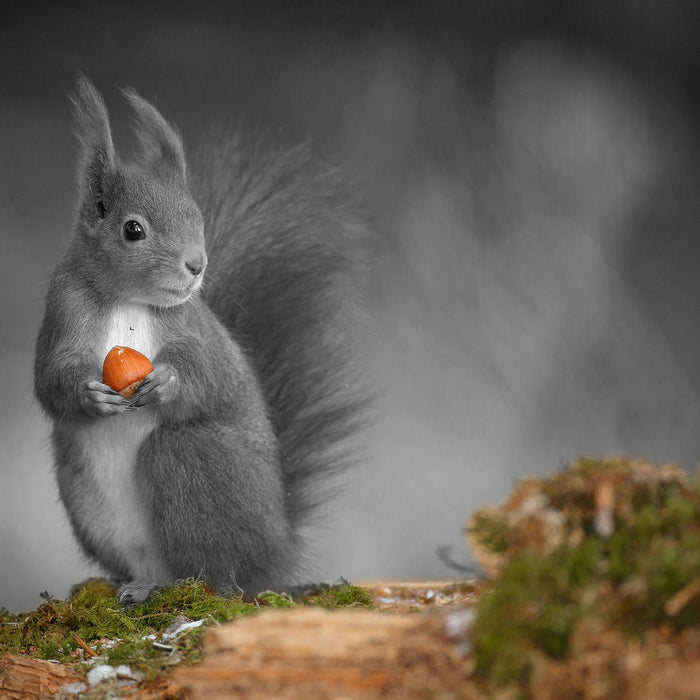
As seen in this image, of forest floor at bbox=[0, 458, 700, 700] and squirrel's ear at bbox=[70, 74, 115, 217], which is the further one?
squirrel's ear at bbox=[70, 74, 115, 217]

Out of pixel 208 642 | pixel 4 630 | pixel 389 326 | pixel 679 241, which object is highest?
pixel 679 241

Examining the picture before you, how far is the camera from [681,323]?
7.77 feet

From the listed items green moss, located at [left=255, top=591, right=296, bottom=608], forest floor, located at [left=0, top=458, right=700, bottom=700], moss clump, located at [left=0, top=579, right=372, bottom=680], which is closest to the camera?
forest floor, located at [left=0, top=458, right=700, bottom=700]

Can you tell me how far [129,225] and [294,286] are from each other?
2.17 ft

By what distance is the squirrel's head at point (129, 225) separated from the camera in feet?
4.87

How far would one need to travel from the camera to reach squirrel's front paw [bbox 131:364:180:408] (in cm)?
150

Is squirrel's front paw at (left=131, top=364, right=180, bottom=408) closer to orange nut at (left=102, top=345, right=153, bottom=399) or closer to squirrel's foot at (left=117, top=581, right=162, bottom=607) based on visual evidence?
orange nut at (left=102, top=345, right=153, bottom=399)

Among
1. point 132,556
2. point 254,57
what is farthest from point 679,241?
point 132,556

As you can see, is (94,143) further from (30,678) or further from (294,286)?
(30,678)

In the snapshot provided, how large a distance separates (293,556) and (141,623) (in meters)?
0.41

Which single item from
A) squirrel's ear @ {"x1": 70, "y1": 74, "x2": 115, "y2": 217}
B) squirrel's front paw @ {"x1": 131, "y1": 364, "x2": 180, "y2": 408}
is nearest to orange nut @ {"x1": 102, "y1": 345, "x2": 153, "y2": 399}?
squirrel's front paw @ {"x1": 131, "y1": 364, "x2": 180, "y2": 408}

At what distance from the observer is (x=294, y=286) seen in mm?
2115

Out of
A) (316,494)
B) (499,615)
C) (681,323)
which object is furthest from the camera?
(681,323)

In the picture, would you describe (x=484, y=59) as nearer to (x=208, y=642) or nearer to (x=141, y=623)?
(x=141, y=623)
